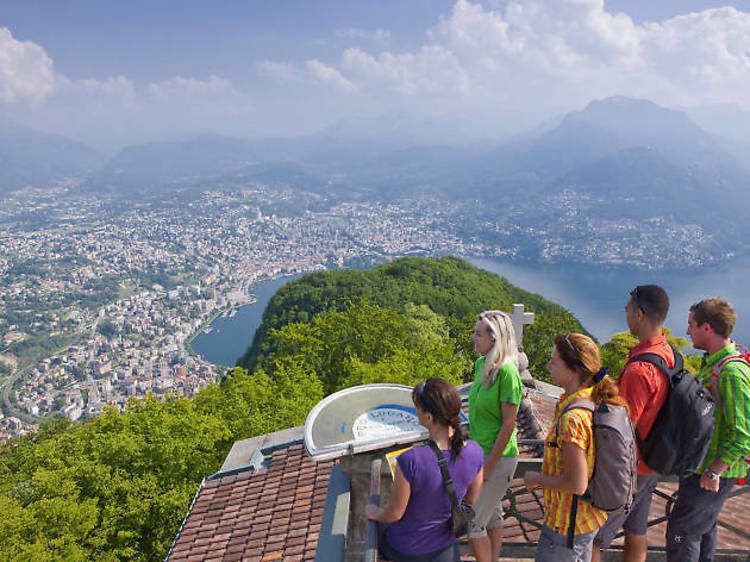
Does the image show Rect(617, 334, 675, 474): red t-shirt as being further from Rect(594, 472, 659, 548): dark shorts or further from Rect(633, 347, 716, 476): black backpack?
Rect(594, 472, 659, 548): dark shorts

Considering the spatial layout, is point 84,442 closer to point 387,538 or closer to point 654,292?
point 387,538

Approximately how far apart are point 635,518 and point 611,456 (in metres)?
1.26

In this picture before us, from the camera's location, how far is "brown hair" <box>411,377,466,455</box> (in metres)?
2.85

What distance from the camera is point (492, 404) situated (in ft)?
12.4

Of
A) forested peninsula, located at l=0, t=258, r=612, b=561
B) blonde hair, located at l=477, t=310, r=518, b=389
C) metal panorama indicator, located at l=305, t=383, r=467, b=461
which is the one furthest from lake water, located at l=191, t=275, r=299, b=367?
blonde hair, located at l=477, t=310, r=518, b=389

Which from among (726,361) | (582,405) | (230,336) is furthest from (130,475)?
(230,336)

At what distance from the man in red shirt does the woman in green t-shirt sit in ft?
2.64

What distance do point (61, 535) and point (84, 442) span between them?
5625 mm

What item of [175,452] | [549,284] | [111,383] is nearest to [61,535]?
[175,452]

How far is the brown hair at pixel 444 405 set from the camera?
2.85 m

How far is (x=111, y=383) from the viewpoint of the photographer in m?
78.6

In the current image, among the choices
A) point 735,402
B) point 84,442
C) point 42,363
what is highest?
point 735,402

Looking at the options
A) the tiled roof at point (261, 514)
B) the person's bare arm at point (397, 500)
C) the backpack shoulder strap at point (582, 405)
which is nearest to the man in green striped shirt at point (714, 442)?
the backpack shoulder strap at point (582, 405)

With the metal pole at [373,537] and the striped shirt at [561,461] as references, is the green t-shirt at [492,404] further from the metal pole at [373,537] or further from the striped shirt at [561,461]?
the metal pole at [373,537]
